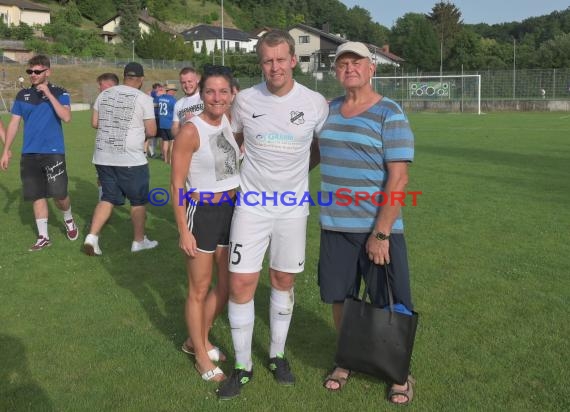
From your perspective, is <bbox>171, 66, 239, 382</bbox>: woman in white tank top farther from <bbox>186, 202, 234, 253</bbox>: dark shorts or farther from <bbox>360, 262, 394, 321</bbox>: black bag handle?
<bbox>360, 262, 394, 321</bbox>: black bag handle

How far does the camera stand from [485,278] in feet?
17.7

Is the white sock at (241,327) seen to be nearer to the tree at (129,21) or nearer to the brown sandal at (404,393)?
the brown sandal at (404,393)

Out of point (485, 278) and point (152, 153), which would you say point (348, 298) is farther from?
point (152, 153)

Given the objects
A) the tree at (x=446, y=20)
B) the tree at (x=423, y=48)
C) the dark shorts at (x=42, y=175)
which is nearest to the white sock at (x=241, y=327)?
the dark shorts at (x=42, y=175)

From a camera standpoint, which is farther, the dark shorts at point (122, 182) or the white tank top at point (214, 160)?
the dark shorts at point (122, 182)

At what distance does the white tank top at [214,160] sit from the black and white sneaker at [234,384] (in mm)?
→ 1138

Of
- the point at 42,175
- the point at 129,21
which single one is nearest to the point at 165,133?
the point at 42,175

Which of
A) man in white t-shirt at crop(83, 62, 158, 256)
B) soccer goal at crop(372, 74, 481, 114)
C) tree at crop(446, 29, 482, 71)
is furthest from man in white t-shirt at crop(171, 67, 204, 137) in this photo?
tree at crop(446, 29, 482, 71)

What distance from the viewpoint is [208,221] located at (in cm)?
349

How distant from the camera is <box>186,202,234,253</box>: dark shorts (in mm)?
3482

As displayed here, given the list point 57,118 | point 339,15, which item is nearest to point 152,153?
point 57,118

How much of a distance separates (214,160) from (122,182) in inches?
136

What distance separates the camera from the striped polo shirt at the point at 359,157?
313 centimetres

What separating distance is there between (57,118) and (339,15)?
141 metres
